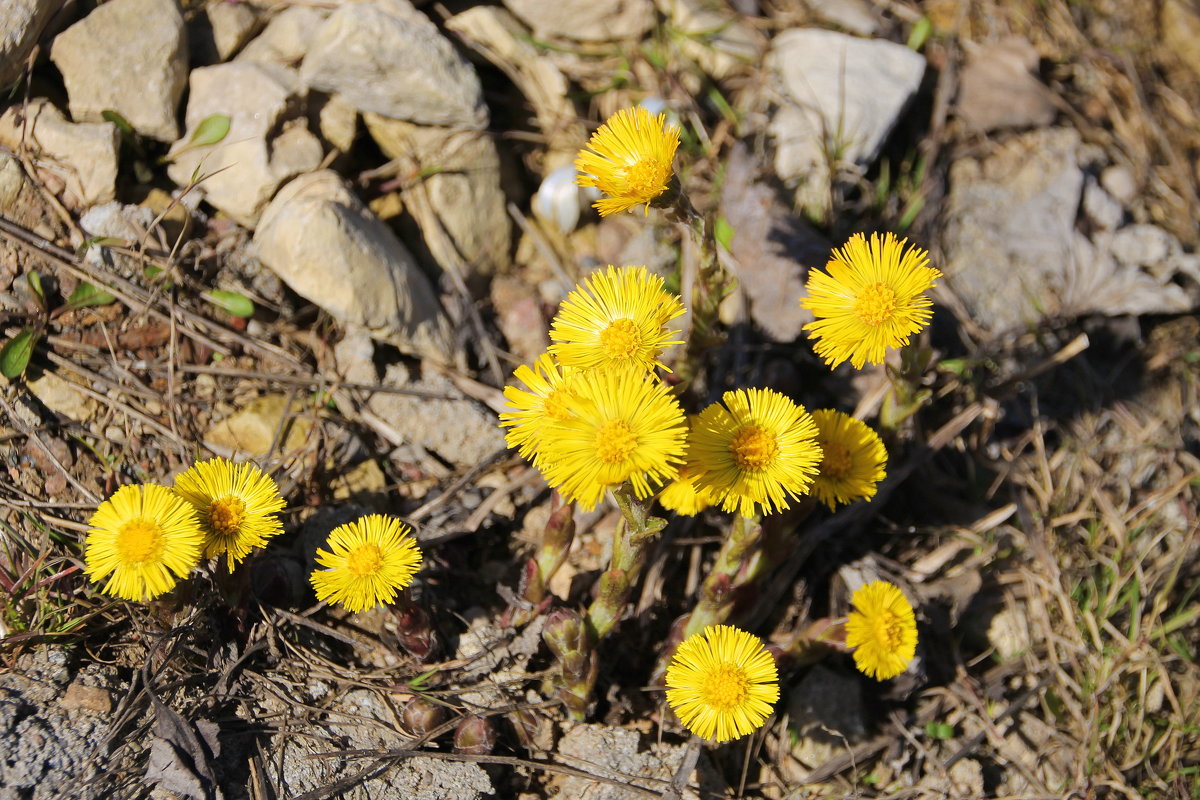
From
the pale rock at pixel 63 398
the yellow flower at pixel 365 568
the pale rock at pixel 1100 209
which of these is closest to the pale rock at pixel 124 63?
the pale rock at pixel 63 398

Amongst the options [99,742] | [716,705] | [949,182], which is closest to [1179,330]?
[949,182]

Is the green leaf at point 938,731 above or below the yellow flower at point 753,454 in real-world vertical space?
below

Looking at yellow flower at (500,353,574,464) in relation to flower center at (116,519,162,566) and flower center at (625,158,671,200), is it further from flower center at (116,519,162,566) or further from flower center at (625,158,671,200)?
flower center at (116,519,162,566)

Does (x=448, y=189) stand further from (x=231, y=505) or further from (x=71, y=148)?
(x=231, y=505)

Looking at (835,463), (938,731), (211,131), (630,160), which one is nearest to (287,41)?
(211,131)

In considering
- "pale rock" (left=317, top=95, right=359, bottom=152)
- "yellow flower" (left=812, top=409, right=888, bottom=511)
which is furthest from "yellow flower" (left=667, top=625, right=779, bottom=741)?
"pale rock" (left=317, top=95, right=359, bottom=152)

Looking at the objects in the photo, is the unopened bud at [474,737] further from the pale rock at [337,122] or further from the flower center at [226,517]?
the pale rock at [337,122]
